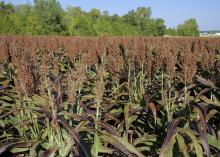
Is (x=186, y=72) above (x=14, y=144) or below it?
above

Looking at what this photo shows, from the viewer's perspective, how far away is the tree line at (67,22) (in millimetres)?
27875

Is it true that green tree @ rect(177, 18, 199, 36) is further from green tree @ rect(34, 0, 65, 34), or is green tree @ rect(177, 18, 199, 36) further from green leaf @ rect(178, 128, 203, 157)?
green leaf @ rect(178, 128, 203, 157)

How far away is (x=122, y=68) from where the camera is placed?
466 cm

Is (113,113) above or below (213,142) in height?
above

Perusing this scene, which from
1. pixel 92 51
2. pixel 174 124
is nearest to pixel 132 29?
pixel 92 51

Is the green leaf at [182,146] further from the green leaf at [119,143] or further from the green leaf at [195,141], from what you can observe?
the green leaf at [119,143]

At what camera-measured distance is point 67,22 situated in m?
38.9

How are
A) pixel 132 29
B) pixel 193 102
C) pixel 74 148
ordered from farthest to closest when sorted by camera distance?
pixel 132 29
pixel 193 102
pixel 74 148

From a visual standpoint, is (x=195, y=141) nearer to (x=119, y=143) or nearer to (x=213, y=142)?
(x=213, y=142)

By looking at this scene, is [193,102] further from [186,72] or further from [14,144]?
[14,144]

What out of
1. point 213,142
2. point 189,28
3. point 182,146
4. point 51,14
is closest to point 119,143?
point 182,146

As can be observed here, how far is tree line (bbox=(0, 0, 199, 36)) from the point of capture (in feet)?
91.5

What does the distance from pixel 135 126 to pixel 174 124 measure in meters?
0.95

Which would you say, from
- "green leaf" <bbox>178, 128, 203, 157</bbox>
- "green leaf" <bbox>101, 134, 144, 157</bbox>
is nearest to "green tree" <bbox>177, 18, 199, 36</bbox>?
"green leaf" <bbox>178, 128, 203, 157</bbox>
